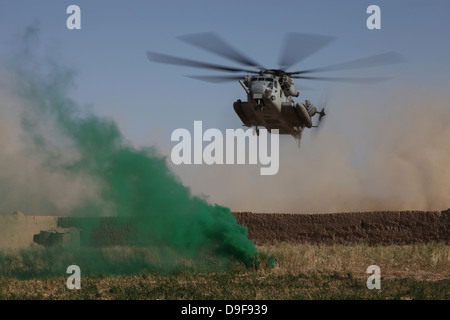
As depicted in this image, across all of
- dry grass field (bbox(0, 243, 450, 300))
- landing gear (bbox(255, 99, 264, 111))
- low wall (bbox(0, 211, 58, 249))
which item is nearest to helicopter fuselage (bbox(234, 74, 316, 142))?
landing gear (bbox(255, 99, 264, 111))

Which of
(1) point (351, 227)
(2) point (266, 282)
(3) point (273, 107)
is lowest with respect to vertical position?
(2) point (266, 282)

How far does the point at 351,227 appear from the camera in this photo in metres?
39.6

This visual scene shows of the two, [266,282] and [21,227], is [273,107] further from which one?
[21,227]

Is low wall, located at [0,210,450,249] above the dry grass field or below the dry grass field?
above

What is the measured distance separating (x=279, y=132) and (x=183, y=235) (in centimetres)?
636

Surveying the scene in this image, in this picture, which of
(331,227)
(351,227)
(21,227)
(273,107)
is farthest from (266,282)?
(21,227)

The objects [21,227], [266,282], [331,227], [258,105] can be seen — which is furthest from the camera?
[21,227]

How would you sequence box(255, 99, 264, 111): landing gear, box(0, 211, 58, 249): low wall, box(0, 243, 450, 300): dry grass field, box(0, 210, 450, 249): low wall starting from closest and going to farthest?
box(0, 243, 450, 300): dry grass field
box(255, 99, 264, 111): landing gear
box(0, 211, 58, 249): low wall
box(0, 210, 450, 249): low wall

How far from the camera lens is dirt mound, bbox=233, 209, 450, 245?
3862 centimetres

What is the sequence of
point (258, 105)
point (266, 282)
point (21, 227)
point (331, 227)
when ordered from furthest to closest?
1. point (21, 227)
2. point (331, 227)
3. point (258, 105)
4. point (266, 282)

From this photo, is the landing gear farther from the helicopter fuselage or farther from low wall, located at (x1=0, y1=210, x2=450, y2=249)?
low wall, located at (x1=0, y1=210, x2=450, y2=249)

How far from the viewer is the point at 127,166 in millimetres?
25406

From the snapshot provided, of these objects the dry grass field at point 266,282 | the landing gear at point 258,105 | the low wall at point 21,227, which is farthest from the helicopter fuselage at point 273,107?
the low wall at point 21,227

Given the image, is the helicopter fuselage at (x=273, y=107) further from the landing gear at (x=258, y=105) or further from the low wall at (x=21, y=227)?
the low wall at (x=21, y=227)
